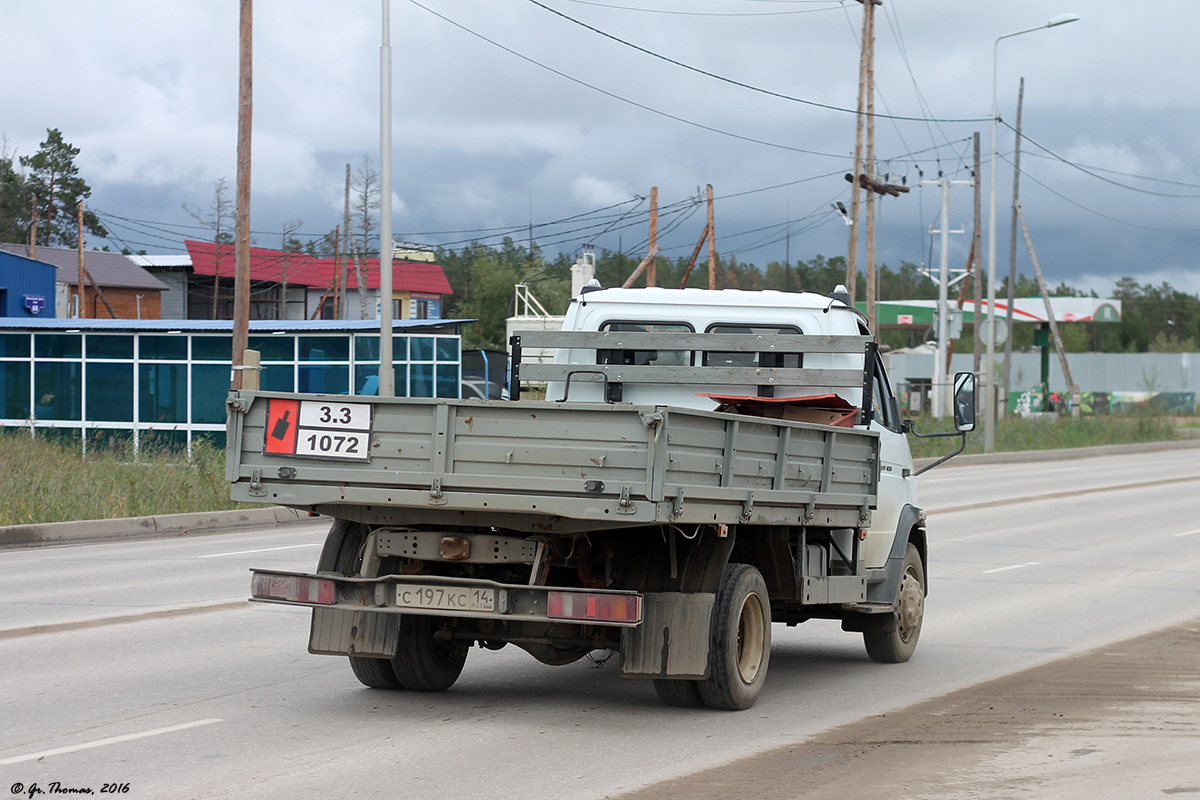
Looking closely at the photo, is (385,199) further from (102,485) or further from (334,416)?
(334,416)

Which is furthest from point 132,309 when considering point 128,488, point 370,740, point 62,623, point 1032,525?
point 370,740

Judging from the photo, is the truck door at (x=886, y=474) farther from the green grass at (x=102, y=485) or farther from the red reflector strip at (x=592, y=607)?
the green grass at (x=102, y=485)

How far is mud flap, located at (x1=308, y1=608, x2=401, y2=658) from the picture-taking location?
7301mm

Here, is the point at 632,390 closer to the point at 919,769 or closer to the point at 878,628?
the point at 878,628

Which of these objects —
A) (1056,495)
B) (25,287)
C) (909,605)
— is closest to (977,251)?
(1056,495)

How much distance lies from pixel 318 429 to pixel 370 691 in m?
1.89

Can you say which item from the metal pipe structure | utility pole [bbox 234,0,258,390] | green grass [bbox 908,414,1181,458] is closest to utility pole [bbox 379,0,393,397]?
the metal pipe structure

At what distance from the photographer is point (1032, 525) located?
65.2 ft

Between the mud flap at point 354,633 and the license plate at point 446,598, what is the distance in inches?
20.2

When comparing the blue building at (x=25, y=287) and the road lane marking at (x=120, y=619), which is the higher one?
the blue building at (x=25, y=287)

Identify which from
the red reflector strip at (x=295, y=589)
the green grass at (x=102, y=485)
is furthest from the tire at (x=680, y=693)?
the green grass at (x=102, y=485)

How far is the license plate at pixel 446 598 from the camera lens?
22.1 ft

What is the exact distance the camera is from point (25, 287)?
5003 cm

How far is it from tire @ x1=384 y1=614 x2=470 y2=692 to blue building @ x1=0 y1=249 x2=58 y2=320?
45.2 meters
